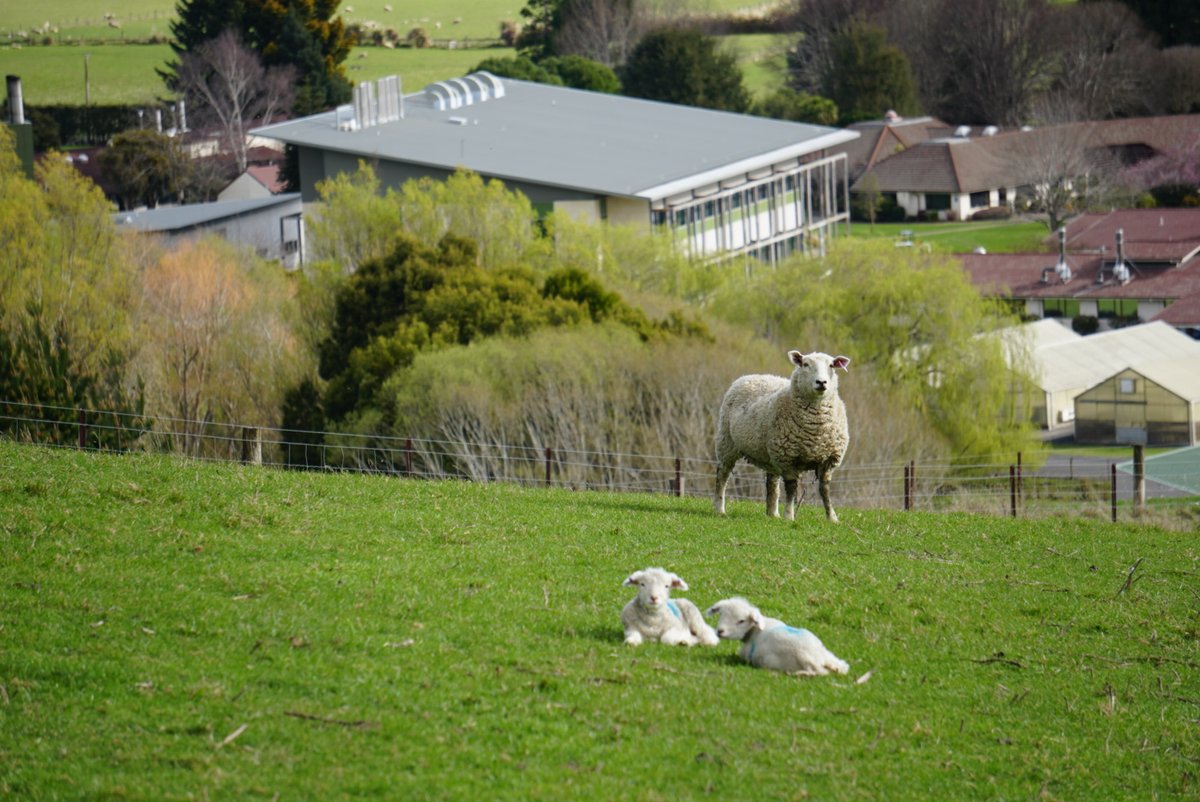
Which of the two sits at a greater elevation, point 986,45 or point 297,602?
point 986,45

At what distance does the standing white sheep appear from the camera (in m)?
18.3

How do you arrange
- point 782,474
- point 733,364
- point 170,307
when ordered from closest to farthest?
point 782,474, point 733,364, point 170,307

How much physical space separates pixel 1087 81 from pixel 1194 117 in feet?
48.2

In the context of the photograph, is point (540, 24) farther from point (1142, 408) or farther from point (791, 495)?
point (791, 495)

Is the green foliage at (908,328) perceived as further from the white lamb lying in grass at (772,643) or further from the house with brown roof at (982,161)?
the house with brown roof at (982,161)

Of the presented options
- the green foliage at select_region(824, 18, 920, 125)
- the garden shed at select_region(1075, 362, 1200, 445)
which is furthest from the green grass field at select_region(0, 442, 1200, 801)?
the green foliage at select_region(824, 18, 920, 125)

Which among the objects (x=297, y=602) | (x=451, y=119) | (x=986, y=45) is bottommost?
(x=297, y=602)

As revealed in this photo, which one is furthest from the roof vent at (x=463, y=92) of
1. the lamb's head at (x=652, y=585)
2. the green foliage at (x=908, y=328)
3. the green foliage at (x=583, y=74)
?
the lamb's head at (x=652, y=585)

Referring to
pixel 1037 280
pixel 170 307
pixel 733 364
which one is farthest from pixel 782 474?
pixel 1037 280

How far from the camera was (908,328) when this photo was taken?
54594 millimetres

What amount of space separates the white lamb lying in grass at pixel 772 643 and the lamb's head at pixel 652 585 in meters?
0.41

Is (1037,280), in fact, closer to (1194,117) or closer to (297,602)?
(1194,117)

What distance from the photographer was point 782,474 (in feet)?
62.5

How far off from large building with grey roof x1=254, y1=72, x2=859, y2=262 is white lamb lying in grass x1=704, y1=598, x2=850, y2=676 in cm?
5662
